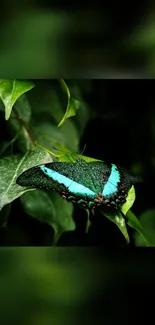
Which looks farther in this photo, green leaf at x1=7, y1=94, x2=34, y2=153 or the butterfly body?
green leaf at x1=7, y1=94, x2=34, y2=153

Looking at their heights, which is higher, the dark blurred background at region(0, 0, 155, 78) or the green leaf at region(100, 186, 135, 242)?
the dark blurred background at region(0, 0, 155, 78)

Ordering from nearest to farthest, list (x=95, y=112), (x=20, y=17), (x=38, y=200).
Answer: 1. (x=20, y=17)
2. (x=38, y=200)
3. (x=95, y=112)

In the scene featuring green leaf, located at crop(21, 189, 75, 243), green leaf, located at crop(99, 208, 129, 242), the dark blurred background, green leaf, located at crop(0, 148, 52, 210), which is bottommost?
green leaf, located at crop(21, 189, 75, 243)

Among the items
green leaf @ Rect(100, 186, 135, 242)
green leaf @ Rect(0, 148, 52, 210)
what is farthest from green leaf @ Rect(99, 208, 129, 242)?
green leaf @ Rect(0, 148, 52, 210)

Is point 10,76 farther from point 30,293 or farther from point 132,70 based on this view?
point 30,293

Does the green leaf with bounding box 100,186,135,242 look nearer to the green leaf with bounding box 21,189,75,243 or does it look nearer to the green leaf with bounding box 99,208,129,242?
the green leaf with bounding box 99,208,129,242

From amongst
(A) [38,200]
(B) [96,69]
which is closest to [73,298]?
(A) [38,200]
